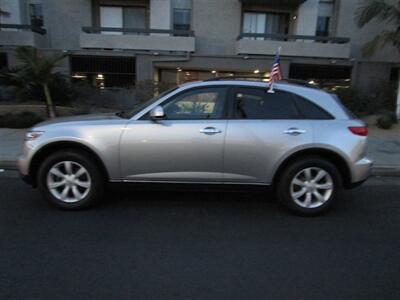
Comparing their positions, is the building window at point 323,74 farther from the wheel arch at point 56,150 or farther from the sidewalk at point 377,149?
the wheel arch at point 56,150

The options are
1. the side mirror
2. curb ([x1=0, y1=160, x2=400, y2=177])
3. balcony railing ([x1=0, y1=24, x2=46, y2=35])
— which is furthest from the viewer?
balcony railing ([x1=0, y1=24, x2=46, y2=35])

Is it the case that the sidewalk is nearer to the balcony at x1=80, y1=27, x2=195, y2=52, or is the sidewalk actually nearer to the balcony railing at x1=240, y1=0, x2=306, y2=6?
the balcony at x1=80, y1=27, x2=195, y2=52

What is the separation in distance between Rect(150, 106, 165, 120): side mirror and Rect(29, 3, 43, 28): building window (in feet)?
57.7

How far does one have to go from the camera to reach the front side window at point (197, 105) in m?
4.77

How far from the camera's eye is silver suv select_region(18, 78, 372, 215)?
15.3ft

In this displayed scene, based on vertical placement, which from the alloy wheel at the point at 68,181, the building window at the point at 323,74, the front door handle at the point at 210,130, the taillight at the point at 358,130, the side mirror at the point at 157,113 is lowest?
the alloy wheel at the point at 68,181

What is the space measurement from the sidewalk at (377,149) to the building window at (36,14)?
10.7 meters

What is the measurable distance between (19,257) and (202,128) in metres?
2.43

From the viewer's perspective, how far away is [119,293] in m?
3.00

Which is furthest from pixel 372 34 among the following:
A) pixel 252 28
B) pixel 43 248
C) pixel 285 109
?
pixel 43 248

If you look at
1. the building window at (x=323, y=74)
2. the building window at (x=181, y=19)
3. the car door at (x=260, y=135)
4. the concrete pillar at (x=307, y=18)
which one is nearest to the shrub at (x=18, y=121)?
the car door at (x=260, y=135)

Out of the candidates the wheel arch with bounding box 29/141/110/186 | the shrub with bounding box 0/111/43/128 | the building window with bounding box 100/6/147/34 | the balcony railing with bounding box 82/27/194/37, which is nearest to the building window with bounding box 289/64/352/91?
the balcony railing with bounding box 82/27/194/37

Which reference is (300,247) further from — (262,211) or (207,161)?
(207,161)

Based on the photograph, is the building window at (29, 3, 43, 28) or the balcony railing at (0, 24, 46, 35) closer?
the balcony railing at (0, 24, 46, 35)
